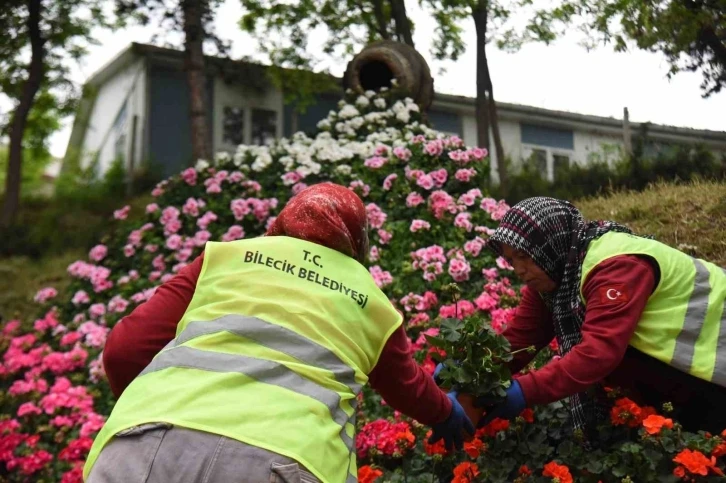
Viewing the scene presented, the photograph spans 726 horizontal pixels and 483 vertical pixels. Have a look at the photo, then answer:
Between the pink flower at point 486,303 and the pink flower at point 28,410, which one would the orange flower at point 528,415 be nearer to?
the pink flower at point 486,303

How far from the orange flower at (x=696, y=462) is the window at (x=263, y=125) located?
1341 centimetres

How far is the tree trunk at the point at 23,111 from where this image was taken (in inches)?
441

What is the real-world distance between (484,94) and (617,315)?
848 centimetres

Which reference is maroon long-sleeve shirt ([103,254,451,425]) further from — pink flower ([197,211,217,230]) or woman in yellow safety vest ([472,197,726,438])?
pink flower ([197,211,217,230])

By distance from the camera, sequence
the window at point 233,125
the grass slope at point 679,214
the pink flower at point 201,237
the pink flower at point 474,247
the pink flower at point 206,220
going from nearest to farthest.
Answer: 1. the grass slope at point 679,214
2. the pink flower at point 474,247
3. the pink flower at point 201,237
4. the pink flower at point 206,220
5. the window at point 233,125

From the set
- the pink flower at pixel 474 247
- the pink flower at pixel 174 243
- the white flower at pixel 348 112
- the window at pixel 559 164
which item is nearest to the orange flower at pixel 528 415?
the pink flower at pixel 474 247

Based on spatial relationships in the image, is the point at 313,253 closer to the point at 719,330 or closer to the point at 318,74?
the point at 719,330

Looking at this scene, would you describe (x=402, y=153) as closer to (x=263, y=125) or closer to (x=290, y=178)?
(x=290, y=178)

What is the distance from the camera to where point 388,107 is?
28.7 feet

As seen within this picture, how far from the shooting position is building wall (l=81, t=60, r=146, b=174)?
14.7 m

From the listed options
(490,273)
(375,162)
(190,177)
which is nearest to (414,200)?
(375,162)

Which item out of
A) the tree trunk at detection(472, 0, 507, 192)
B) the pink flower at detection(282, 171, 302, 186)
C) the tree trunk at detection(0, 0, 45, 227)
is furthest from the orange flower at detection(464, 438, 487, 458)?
the tree trunk at detection(0, 0, 45, 227)

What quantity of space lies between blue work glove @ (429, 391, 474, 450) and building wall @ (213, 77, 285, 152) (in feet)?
41.8

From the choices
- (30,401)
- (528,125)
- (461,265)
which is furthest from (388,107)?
(30,401)
